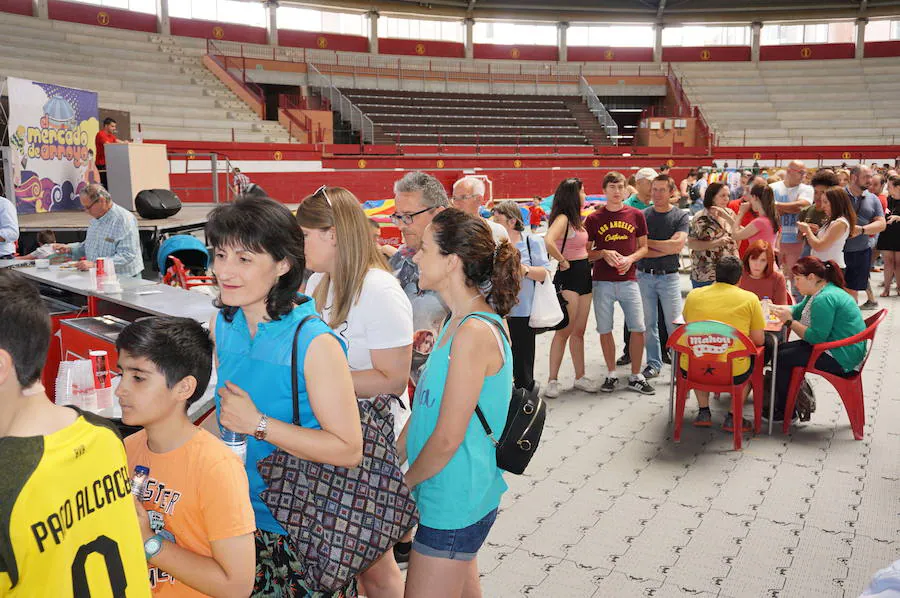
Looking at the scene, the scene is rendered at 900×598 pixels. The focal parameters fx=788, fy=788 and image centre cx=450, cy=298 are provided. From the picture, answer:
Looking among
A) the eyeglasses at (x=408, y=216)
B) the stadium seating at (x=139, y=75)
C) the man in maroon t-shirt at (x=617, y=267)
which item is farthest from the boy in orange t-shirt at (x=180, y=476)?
the stadium seating at (x=139, y=75)

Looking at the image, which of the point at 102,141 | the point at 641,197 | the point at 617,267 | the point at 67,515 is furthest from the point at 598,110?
the point at 67,515

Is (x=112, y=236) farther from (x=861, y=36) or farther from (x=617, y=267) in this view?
(x=861, y=36)

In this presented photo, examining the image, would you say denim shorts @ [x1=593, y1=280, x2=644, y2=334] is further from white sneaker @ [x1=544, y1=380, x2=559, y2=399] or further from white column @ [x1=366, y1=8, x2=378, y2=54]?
white column @ [x1=366, y1=8, x2=378, y2=54]

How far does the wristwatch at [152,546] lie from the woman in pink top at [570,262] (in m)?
4.03

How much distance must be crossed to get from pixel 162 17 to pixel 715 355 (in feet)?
81.4

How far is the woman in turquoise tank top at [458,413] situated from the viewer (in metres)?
1.92

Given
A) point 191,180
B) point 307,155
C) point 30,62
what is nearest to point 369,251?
point 191,180

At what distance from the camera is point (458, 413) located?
1907mm

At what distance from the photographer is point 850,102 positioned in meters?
28.0

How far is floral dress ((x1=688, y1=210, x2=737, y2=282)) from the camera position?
5.99 metres

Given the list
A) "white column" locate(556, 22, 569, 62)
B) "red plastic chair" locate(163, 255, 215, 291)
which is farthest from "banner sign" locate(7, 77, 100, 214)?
"white column" locate(556, 22, 569, 62)

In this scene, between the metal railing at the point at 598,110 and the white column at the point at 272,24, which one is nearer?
the metal railing at the point at 598,110

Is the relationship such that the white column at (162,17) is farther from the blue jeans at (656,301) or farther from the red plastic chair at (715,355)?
A: the red plastic chair at (715,355)

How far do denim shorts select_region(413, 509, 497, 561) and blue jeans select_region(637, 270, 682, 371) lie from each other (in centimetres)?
399
